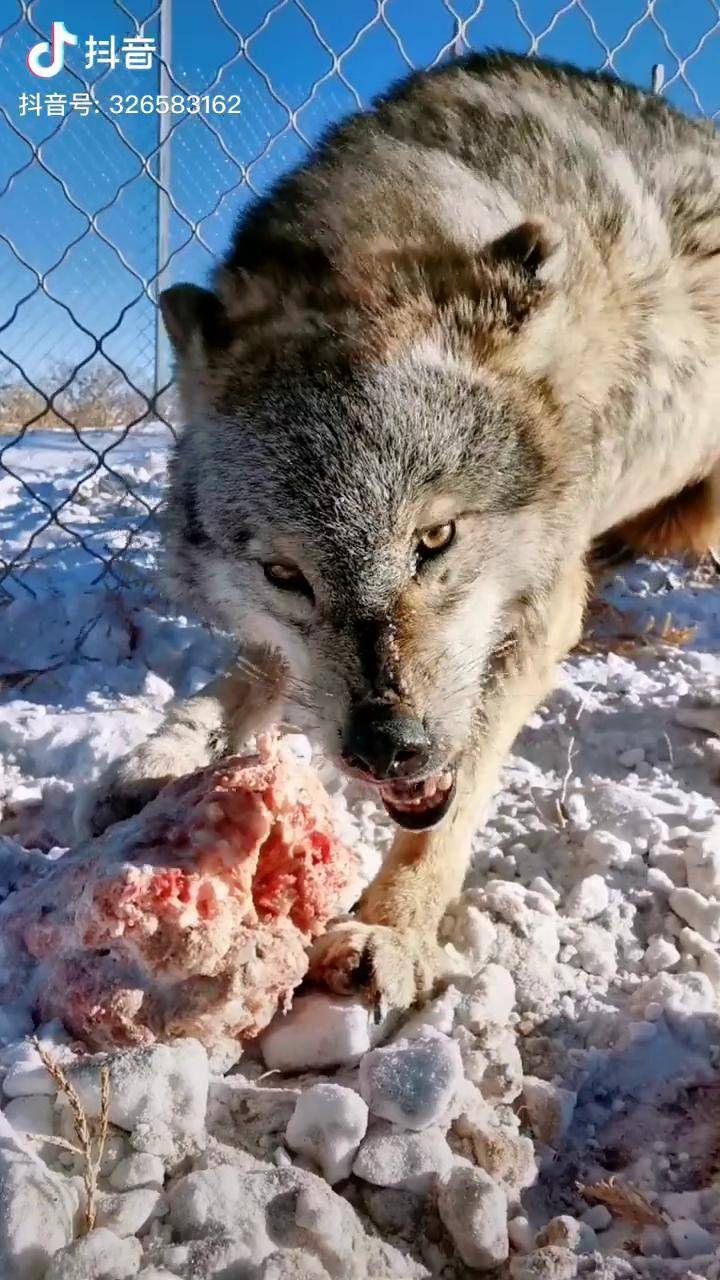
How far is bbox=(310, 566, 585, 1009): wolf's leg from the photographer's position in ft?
5.89

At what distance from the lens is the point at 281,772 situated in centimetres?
181

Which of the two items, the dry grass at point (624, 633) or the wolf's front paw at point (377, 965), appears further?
the dry grass at point (624, 633)

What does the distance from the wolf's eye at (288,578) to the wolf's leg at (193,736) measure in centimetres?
46

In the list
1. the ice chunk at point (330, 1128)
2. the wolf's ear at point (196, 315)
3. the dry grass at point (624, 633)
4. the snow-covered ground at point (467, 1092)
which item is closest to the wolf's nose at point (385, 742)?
the snow-covered ground at point (467, 1092)

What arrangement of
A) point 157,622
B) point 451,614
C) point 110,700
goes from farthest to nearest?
1. point 157,622
2. point 110,700
3. point 451,614

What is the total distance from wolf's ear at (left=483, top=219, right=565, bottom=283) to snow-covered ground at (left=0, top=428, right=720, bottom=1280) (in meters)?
1.14

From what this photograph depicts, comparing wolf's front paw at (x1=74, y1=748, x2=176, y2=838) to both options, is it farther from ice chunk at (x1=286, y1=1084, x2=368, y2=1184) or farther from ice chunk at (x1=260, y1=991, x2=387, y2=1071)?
ice chunk at (x1=286, y1=1084, x2=368, y2=1184)

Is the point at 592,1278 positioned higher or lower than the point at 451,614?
lower

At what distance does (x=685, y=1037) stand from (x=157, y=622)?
2227 mm

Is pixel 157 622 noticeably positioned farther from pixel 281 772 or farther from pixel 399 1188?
pixel 399 1188

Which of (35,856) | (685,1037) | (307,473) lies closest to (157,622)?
(35,856)

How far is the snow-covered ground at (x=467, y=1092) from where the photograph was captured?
125 cm

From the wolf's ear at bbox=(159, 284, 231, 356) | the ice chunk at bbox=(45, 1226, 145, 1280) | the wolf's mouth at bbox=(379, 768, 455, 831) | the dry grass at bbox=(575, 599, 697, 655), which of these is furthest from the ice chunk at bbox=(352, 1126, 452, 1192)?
the dry grass at bbox=(575, 599, 697, 655)

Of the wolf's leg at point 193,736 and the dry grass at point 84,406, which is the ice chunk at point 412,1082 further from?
the dry grass at point 84,406
